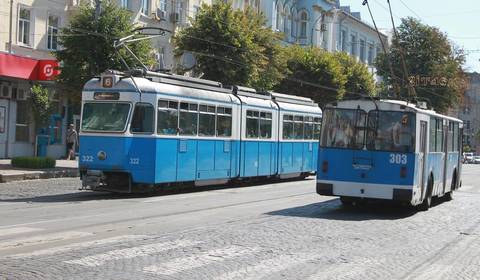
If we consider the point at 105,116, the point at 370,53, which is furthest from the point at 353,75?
the point at 105,116

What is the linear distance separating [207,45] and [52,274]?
88.3 ft

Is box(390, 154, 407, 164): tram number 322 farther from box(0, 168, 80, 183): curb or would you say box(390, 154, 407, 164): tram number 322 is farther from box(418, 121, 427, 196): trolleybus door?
box(0, 168, 80, 183): curb

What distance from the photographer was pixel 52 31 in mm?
33812

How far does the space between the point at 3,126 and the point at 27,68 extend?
9.76 ft

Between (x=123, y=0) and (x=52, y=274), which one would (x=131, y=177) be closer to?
(x=52, y=274)

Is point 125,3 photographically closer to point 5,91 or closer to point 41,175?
point 5,91

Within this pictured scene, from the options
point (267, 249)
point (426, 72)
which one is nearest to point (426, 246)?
point (267, 249)

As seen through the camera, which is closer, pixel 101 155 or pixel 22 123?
pixel 101 155

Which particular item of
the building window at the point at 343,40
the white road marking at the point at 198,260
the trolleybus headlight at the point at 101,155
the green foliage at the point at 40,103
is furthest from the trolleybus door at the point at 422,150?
the building window at the point at 343,40

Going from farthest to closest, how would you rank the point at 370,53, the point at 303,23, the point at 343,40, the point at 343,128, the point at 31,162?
the point at 370,53, the point at 343,40, the point at 303,23, the point at 31,162, the point at 343,128

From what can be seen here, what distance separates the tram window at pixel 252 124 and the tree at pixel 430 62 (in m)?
36.1

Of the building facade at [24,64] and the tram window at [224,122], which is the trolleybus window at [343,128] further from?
the building facade at [24,64]

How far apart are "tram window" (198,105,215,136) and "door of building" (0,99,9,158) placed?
45.8 feet

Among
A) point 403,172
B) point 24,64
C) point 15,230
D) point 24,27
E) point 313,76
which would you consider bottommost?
point 15,230
